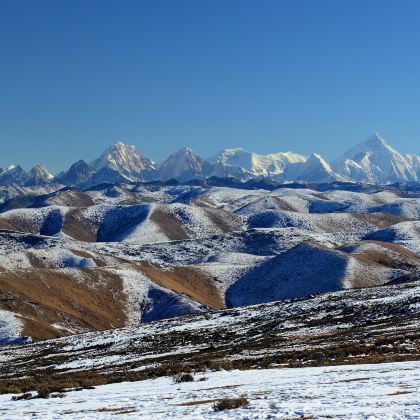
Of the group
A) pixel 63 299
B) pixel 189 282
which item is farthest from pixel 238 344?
pixel 189 282

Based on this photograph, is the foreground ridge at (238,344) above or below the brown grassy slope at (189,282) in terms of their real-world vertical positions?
below

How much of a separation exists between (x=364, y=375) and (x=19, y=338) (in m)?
86.9

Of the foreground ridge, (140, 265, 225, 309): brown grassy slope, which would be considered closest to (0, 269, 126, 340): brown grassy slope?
(140, 265, 225, 309): brown grassy slope

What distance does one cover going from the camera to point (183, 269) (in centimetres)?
18662

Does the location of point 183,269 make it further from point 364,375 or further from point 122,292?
point 364,375

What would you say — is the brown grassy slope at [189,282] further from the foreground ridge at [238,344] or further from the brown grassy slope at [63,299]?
the foreground ridge at [238,344]

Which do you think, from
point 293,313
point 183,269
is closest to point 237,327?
point 293,313

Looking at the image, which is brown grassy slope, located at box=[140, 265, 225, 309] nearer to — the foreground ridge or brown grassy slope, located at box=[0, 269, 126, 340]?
brown grassy slope, located at box=[0, 269, 126, 340]

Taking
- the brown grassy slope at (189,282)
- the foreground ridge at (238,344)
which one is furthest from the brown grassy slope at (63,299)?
the foreground ridge at (238,344)

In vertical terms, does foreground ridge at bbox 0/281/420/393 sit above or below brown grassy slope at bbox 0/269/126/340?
A: below

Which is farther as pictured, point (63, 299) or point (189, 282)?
point (189, 282)

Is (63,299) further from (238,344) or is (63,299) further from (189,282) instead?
(238,344)

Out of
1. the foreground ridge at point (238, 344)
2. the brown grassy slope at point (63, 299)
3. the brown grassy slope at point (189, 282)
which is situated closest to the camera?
the foreground ridge at point (238, 344)

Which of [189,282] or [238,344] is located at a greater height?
[189,282]
